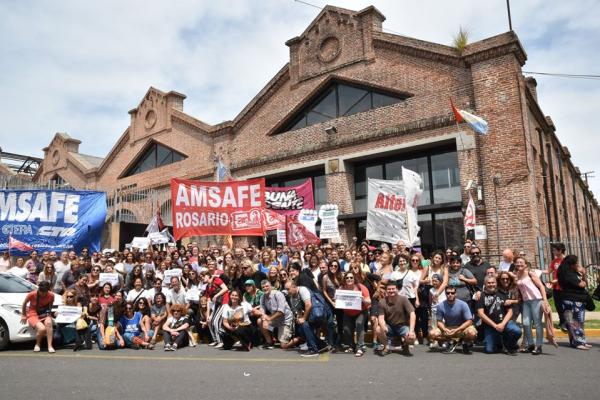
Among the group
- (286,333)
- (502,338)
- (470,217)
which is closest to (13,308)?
(286,333)

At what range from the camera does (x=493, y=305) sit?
7.36m

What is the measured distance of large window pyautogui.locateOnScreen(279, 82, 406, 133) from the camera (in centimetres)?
1600

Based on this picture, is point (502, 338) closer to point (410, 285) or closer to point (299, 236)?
point (410, 285)

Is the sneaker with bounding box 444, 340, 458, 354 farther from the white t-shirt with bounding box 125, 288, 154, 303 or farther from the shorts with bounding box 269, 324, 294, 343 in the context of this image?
the white t-shirt with bounding box 125, 288, 154, 303

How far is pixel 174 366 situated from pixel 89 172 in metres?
22.5

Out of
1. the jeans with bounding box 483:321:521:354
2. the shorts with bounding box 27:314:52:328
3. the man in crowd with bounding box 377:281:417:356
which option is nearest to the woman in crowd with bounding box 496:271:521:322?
the jeans with bounding box 483:321:521:354

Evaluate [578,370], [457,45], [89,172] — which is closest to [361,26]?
[457,45]

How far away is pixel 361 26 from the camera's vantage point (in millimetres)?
16125

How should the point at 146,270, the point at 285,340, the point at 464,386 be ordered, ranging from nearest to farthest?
1. the point at 464,386
2. the point at 285,340
3. the point at 146,270

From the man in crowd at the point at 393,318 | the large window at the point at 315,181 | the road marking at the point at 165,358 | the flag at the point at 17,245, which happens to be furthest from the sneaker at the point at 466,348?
the flag at the point at 17,245

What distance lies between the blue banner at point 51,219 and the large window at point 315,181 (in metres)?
7.23

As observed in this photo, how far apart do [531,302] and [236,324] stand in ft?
16.6

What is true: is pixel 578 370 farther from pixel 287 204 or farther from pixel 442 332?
pixel 287 204

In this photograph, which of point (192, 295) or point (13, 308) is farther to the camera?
point (192, 295)
